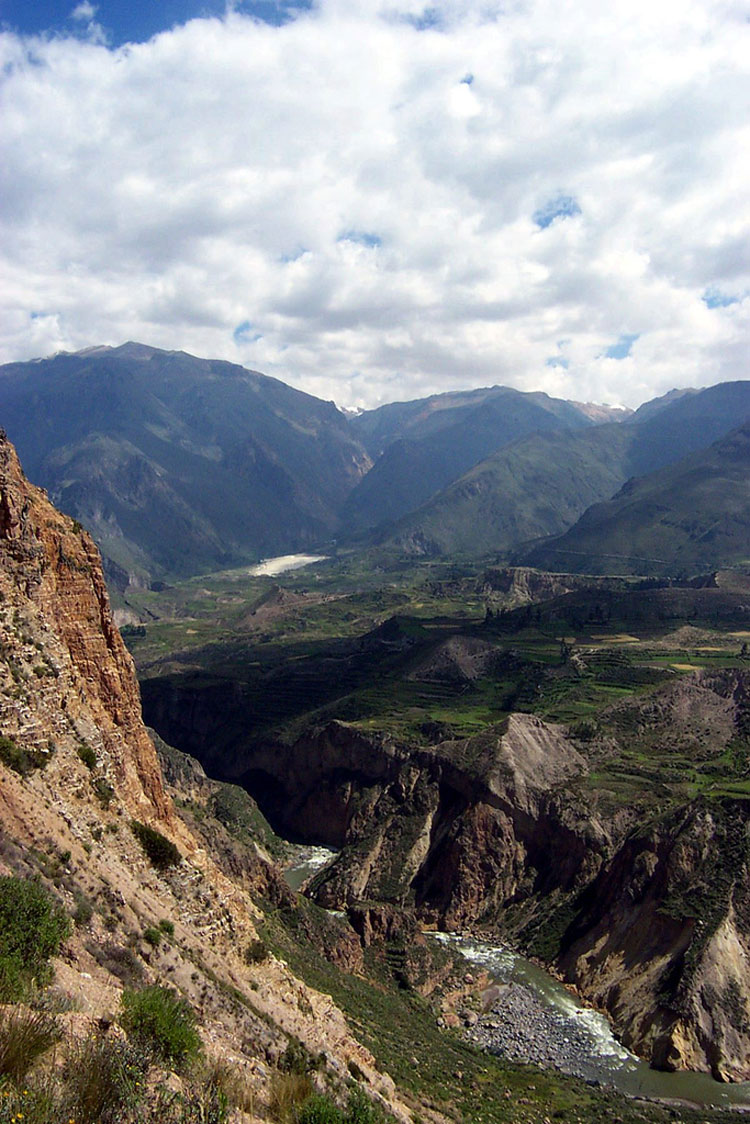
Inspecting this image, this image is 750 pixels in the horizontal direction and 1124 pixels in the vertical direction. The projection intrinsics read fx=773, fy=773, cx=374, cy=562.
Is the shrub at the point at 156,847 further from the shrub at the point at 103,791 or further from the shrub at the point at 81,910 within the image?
the shrub at the point at 81,910

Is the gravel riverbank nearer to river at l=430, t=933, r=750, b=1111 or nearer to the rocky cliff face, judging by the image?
river at l=430, t=933, r=750, b=1111

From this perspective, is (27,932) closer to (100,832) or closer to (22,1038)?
(22,1038)

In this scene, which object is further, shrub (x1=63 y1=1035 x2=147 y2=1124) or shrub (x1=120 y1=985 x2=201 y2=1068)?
shrub (x1=120 y1=985 x2=201 y2=1068)

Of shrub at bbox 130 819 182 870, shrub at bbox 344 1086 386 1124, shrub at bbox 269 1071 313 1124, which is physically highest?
shrub at bbox 130 819 182 870

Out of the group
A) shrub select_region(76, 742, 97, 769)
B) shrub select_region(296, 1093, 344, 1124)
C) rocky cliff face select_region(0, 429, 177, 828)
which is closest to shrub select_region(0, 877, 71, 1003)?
shrub select_region(296, 1093, 344, 1124)

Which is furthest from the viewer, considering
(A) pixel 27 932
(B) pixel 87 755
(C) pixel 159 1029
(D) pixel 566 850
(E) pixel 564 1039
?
(D) pixel 566 850

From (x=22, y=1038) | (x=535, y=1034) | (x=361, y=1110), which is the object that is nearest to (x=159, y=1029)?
(x=22, y=1038)
